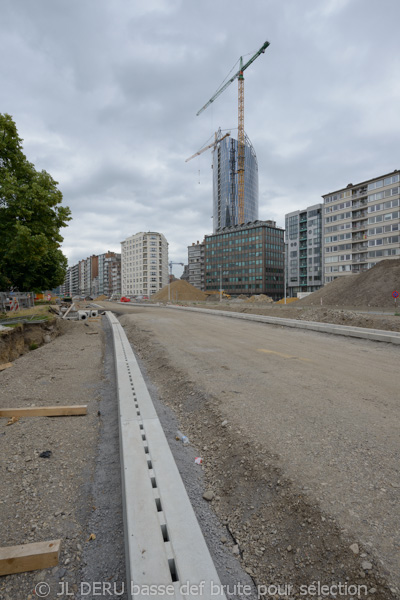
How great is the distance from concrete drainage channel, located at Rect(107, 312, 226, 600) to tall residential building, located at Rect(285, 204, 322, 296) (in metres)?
106

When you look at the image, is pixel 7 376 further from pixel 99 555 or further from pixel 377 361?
pixel 377 361

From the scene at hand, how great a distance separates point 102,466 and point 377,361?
25.6 feet

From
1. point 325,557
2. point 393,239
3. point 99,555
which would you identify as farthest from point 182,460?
point 393,239

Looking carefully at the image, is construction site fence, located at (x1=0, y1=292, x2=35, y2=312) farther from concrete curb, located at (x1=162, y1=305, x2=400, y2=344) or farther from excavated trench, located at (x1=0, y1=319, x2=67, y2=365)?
concrete curb, located at (x1=162, y1=305, x2=400, y2=344)

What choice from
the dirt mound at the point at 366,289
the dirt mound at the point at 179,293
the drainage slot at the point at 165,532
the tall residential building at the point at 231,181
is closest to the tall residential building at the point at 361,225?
the dirt mound at the point at 366,289

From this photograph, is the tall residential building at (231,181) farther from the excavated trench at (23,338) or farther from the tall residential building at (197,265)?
the excavated trench at (23,338)

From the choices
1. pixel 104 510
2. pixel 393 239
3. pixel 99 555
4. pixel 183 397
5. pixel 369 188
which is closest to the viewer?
pixel 99 555

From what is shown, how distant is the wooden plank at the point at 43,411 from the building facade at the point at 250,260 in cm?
→ 12714

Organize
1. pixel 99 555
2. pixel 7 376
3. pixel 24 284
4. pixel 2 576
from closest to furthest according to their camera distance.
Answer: pixel 2 576 → pixel 99 555 → pixel 7 376 → pixel 24 284

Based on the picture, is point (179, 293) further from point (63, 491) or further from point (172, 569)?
point (172, 569)

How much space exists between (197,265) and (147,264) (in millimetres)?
31621

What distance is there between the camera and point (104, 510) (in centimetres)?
292

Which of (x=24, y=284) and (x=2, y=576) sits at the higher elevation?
(x=24, y=284)

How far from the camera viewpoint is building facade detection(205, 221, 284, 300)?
436 ft
